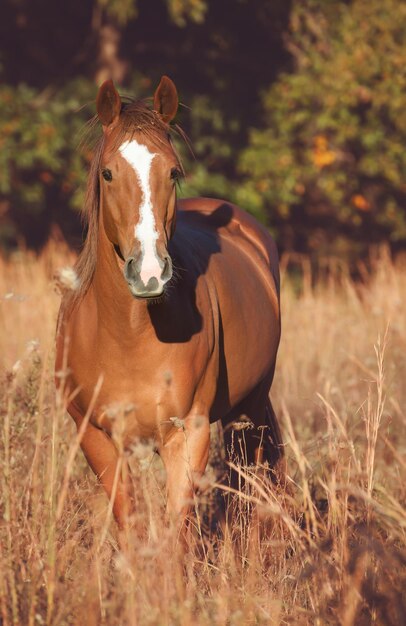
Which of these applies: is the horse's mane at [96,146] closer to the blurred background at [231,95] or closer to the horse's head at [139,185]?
the horse's head at [139,185]

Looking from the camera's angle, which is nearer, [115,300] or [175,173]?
[175,173]

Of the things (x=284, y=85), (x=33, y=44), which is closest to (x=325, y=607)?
(x=284, y=85)

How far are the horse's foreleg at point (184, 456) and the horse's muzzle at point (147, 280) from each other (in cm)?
71

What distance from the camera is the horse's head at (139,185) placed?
3.55 metres

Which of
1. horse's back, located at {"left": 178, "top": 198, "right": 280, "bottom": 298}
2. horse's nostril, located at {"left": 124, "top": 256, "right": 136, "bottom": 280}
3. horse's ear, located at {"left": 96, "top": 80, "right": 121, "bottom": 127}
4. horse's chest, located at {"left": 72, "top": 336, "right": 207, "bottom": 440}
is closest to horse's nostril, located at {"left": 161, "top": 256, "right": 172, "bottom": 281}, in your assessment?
horse's nostril, located at {"left": 124, "top": 256, "right": 136, "bottom": 280}

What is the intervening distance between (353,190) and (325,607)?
1293 cm

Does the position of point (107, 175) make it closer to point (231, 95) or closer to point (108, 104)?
point (108, 104)

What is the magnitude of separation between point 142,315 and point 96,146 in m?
0.67

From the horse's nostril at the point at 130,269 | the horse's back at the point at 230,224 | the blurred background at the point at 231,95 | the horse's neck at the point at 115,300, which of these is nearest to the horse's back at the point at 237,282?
the horse's back at the point at 230,224

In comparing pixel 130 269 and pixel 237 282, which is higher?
pixel 130 269

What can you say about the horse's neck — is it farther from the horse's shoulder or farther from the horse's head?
the horse's shoulder

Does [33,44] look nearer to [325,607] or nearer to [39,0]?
[39,0]

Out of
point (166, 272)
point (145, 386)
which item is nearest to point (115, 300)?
point (145, 386)

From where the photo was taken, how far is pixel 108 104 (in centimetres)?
404
